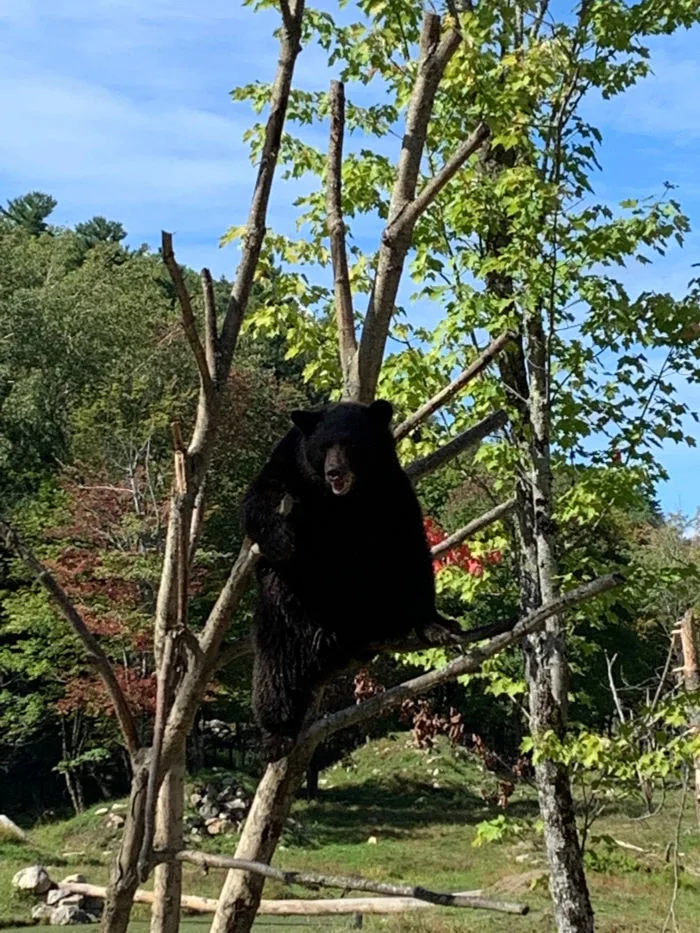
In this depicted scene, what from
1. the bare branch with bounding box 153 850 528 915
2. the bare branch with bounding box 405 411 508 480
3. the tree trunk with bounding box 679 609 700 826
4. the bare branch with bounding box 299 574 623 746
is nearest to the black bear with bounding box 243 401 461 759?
the bare branch with bounding box 405 411 508 480

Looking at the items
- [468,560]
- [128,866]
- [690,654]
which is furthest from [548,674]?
[128,866]

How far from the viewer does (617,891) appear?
16234 mm

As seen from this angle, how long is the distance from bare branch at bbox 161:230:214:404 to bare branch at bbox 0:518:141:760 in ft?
2.30

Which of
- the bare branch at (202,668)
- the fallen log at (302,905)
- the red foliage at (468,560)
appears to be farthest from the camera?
the fallen log at (302,905)

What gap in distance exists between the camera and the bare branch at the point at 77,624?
2.58 meters

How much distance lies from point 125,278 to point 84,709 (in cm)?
1713

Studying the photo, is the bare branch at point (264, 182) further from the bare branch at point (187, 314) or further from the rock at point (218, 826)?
the rock at point (218, 826)

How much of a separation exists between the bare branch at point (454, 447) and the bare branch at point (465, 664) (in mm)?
817

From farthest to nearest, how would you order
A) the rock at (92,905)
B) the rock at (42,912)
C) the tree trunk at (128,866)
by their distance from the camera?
the rock at (92,905) → the rock at (42,912) → the tree trunk at (128,866)

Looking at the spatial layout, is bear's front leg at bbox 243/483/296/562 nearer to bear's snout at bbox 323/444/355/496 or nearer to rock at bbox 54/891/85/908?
bear's snout at bbox 323/444/355/496

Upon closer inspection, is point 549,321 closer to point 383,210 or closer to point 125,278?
point 383,210

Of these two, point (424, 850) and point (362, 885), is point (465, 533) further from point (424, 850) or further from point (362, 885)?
point (424, 850)

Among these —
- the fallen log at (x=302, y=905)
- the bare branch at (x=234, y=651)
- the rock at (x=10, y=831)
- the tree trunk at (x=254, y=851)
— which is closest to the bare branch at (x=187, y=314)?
the bare branch at (x=234, y=651)

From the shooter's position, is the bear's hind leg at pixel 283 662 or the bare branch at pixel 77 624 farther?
Result: the bear's hind leg at pixel 283 662
